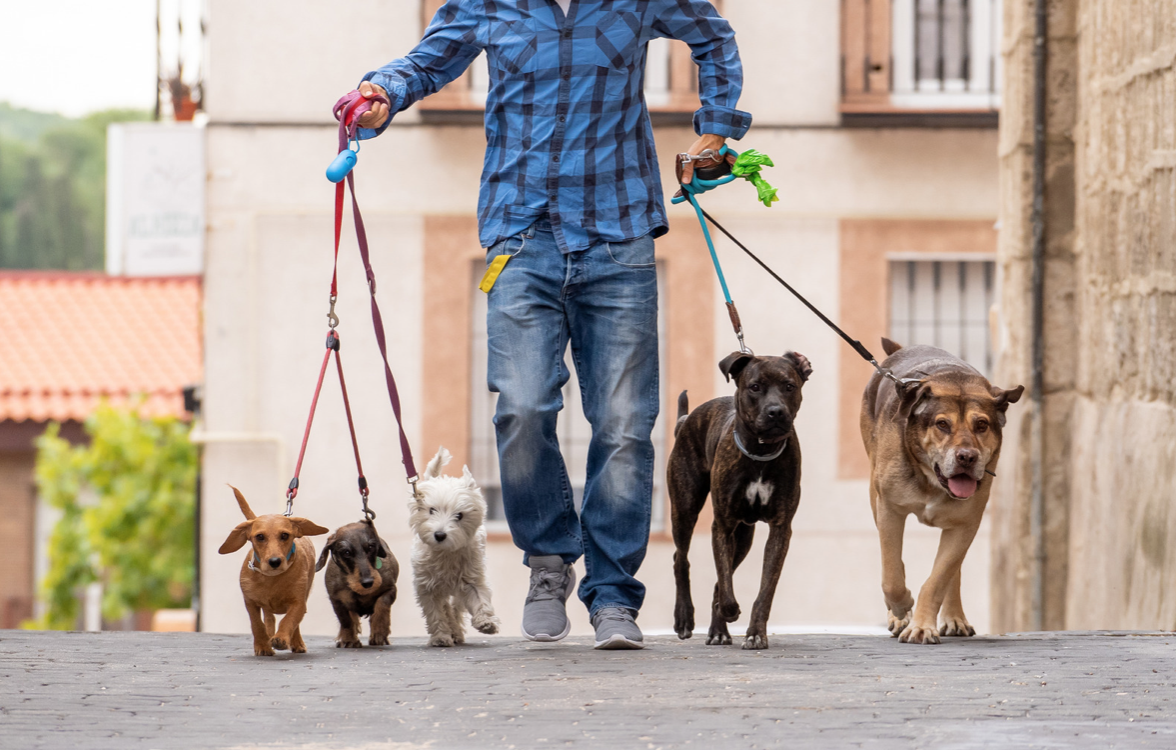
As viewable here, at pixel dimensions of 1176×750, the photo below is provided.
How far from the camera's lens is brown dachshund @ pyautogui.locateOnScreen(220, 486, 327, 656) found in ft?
15.0

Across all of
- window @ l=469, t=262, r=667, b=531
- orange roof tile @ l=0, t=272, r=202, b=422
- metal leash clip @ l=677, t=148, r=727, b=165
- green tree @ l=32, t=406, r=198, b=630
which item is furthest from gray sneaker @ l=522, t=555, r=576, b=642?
orange roof tile @ l=0, t=272, r=202, b=422

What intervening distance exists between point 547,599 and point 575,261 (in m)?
1.10

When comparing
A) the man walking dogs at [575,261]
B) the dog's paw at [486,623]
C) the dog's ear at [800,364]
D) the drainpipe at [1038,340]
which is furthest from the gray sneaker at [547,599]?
the drainpipe at [1038,340]

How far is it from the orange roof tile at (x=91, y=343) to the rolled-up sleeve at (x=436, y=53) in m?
12.5

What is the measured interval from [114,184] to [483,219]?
10.4 m

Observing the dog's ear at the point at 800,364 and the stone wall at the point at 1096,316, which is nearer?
the dog's ear at the point at 800,364

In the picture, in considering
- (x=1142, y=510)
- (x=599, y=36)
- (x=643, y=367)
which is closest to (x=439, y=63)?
(x=599, y=36)

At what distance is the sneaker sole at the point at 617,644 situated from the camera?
4.55m

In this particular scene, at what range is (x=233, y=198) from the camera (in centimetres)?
1298

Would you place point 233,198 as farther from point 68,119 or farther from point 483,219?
point 68,119

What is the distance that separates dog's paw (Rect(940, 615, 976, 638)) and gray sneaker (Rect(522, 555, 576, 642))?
4.64 feet

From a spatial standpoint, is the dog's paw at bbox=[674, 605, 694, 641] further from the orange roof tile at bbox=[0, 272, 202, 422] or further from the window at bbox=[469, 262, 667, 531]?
the orange roof tile at bbox=[0, 272, 202, 422]

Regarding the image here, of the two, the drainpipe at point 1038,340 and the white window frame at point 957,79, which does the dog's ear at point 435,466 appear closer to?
the drainpipe at point 1038,340

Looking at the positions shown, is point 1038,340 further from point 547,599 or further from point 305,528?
point 305,528
